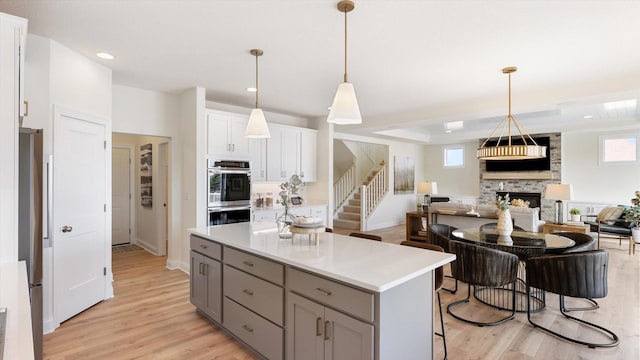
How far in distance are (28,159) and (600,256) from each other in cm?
453

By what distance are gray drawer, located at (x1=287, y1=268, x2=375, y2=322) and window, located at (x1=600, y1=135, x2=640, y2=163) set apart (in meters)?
9.04

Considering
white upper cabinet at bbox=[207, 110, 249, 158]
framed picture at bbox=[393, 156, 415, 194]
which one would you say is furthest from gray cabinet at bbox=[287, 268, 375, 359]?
framed picture at bbox=[393, 156, 415, 194]

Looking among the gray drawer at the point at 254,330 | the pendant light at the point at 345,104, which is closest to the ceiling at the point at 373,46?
the pendant light at the point at 345,104

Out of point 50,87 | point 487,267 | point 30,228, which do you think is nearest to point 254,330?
point 30,228

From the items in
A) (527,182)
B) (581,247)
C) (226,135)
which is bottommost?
(581,247)

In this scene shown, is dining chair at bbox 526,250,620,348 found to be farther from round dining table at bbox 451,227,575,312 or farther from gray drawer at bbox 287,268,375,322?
gray drawer at bbox 287,268,375,322

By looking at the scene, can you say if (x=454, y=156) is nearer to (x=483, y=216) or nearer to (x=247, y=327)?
(x=483, y=216)

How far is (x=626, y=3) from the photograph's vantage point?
2.28m

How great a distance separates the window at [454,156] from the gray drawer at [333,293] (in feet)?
31.4

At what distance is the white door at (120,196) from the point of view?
A: 6.49 m

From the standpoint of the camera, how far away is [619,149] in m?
7.62

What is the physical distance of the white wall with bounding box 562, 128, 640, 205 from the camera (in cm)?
745

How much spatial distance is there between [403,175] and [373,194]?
1.53 meters

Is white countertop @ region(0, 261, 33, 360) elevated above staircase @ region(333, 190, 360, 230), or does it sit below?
above
